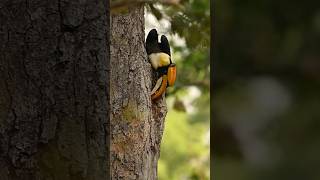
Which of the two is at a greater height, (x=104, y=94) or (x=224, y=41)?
(x=224, y=41)

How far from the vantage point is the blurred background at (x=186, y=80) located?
9.33ft

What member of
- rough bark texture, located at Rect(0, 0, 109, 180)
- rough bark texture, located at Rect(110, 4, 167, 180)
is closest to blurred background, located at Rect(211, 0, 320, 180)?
rough bark texture, located at Rect(0, 0, 109, 180)

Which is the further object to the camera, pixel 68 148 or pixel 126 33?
pixel 126 33

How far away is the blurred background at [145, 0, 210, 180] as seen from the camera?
284 centimetres

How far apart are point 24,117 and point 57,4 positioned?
266 mm

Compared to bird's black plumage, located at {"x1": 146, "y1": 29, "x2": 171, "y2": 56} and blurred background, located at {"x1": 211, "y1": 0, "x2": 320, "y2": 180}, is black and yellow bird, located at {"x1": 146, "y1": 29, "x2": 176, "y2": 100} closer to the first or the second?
bird's black plumage, located at {"x1": 146, "y1": 29, "x2": 171, "y2": 56}

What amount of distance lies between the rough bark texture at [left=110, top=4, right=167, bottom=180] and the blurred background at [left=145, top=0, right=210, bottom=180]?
175 mm

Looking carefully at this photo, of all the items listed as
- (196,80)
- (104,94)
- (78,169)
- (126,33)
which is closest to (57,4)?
(104,94)

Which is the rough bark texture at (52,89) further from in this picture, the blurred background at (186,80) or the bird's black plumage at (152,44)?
the bird's black plumage at (152,44)

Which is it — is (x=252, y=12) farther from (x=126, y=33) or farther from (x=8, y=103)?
(x=126, y=33)

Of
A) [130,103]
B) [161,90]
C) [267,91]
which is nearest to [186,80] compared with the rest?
[161,90]

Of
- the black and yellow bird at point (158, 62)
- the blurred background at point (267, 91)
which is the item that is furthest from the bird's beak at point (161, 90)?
the blurred background at point (267, 91)

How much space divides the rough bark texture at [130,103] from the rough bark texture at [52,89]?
203 cm

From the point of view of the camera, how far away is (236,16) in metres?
0.49
